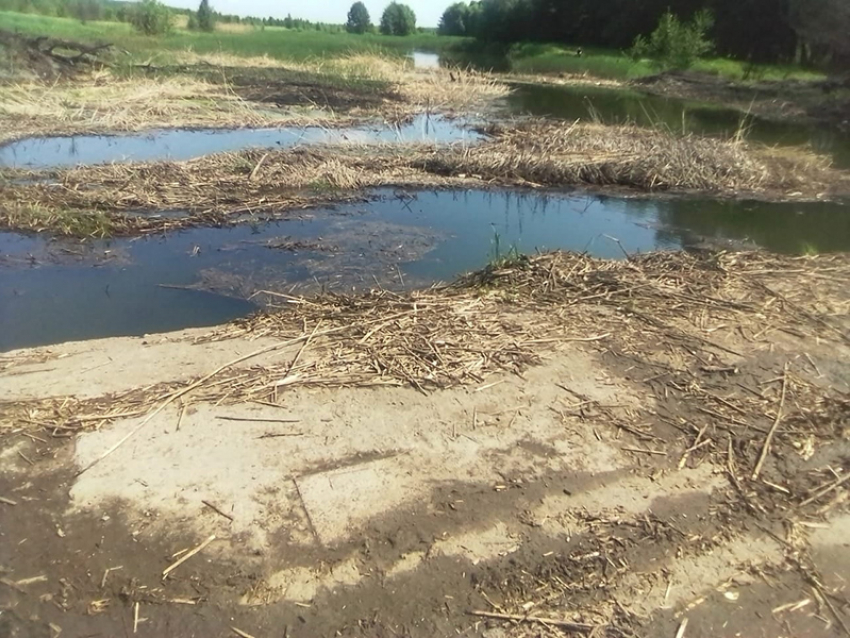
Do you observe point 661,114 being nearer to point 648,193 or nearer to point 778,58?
point 648,193

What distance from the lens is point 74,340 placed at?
6961 millimetres

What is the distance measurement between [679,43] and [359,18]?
227 feet

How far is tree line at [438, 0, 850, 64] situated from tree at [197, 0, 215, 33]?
2463 cm

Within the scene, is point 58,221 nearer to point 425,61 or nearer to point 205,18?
point 425,61

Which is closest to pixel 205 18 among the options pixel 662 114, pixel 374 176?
pixel 662 114

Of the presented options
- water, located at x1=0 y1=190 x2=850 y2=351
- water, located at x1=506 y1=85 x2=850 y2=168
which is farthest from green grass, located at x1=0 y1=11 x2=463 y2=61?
water, located at x1=0 y1=190 x2=850 y2=351

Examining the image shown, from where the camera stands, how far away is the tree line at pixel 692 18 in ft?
91.8

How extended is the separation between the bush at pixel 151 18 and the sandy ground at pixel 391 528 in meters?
46.2

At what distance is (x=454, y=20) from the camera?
7975 centimetres

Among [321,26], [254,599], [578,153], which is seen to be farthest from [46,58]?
[321,26]

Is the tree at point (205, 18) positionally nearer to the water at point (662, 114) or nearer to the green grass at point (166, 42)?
the green grass at point (166, 42)

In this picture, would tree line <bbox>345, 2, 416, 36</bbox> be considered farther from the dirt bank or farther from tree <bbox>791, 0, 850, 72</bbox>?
the dirt bank

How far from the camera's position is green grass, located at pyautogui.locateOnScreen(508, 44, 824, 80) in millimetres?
35406

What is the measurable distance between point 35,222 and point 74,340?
429 cm
